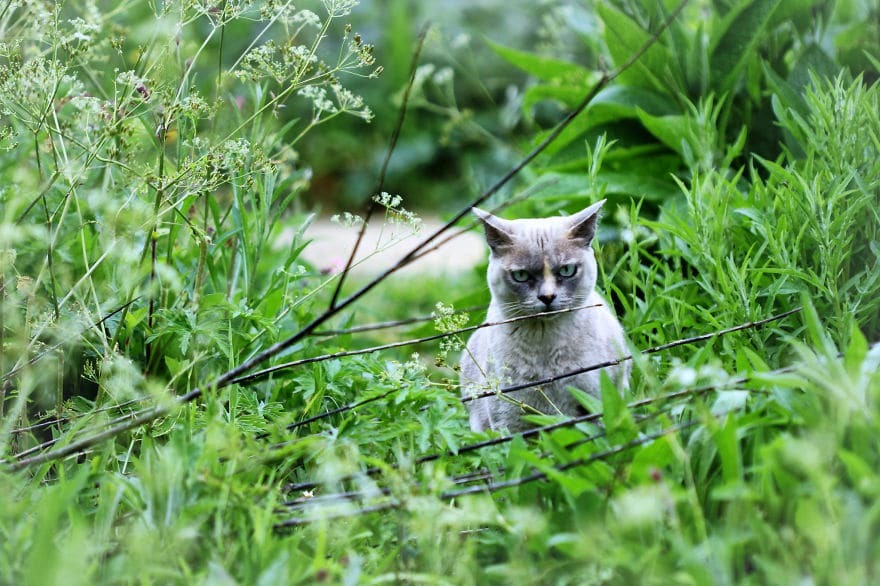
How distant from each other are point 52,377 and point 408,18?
591cm

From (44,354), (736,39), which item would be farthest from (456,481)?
(736,39)

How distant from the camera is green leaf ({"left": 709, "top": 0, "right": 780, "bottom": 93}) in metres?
2.89

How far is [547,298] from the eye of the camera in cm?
223

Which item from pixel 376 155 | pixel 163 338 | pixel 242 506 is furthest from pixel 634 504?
pixel 376 155

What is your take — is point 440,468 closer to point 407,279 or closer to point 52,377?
point 52,377

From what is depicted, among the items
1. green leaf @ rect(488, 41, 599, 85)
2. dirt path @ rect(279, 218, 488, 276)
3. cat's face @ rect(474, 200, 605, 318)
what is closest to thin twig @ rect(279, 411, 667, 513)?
cat's face @ rect(474, 200, 605, 318)

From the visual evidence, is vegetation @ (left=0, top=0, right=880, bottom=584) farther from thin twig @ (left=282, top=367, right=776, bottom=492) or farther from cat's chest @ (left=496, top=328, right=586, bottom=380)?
cat's chest @ (left=496, top=328, right=586, bottom=380)

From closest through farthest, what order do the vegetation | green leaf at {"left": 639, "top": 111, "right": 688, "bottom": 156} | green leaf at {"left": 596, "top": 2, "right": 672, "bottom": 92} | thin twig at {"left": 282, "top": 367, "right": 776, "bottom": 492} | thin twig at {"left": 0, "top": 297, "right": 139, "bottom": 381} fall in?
1. the vegetation
2. thin twig at {"left": 282, "top": 367, "right": 776, "bottom": 492}
3. thin twig at {"left": 0, "top": 297, "right": 139, "bottom": 381}
4. green leaf at {"left": 639, "top": 111, "right": 688, "bottom": 156}
5. green leaf at {"left": 596, "top": 2, "right": 672, "bottom": 92}

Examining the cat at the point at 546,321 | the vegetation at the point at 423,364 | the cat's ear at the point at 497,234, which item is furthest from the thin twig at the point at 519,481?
the cat's ear at the point at 497,234

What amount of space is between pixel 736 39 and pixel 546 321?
135 centimetres

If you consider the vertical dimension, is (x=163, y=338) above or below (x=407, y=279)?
below

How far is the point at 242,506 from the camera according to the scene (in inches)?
61.9

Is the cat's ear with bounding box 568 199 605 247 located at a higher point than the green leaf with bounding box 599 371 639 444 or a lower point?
higher

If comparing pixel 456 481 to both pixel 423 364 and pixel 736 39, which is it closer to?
pixel 423 364
